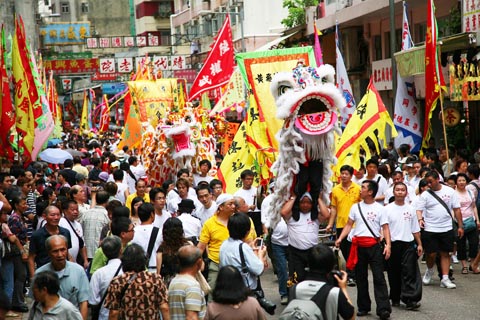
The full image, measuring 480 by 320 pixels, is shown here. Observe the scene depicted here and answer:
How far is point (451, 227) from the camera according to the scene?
12.4 m

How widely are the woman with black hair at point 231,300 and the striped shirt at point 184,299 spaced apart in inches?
24.7

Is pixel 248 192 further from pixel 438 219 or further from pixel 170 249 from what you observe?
pixel 170 249

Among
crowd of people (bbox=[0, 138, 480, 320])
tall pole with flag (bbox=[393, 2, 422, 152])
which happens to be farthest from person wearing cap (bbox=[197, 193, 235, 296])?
tall pole with flag (bbox=[393, 2, 422, 152])

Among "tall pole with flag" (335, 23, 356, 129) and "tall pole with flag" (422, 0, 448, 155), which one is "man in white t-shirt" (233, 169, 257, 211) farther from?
"tall pole with flag" (335, 23, 356, 129)

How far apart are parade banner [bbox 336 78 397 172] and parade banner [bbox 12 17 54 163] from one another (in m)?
5.54

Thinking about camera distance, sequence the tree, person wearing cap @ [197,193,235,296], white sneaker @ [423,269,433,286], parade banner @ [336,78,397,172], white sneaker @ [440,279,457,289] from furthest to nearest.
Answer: the tree → parade banner @ [336,78,397,172] → white sneaker @ [423,269,433,286] → white sneaker @ [440,279,457,289] → person wearing cap @ [197,193,235,296]

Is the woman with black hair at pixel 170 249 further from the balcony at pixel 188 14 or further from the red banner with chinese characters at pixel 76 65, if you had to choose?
the red banner with chinese characters at pixel 76 65

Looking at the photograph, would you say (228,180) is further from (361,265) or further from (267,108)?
(361,265)

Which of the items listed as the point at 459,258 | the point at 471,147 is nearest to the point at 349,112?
the point at 471,147

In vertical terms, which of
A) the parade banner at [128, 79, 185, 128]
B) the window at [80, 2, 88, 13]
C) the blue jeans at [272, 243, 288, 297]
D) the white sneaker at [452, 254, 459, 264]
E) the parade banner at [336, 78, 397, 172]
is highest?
the window at [80, 2, 88, 13]

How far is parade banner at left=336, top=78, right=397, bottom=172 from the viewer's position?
1576cm

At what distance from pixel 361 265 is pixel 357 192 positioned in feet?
6.12

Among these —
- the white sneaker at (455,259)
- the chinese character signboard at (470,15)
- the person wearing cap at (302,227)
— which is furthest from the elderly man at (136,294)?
the chinese character signboard at (470,15)

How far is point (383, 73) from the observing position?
2884cm
